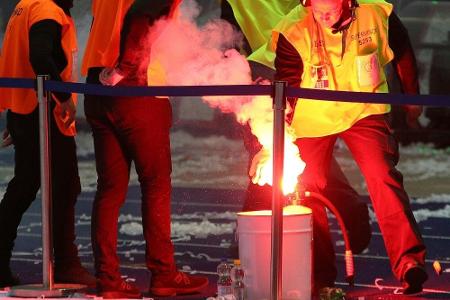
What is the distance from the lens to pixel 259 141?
6.75 metres

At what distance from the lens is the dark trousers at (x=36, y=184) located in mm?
7016

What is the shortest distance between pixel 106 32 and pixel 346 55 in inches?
50.5

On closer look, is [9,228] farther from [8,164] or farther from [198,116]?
[198,116]

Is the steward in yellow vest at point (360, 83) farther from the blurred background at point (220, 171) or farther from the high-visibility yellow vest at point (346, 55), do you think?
the blurred background at point (220, 171)

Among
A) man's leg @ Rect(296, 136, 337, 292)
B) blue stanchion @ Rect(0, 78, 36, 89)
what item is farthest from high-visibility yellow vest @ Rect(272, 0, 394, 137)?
blue stanchion @ Rect(0, 78, 36, 89)

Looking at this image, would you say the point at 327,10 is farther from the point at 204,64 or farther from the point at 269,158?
the point at 204,64

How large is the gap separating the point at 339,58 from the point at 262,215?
941 millimetres

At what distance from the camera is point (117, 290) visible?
6578 mm

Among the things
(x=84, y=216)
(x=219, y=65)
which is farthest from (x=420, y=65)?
(x=219, y=65)

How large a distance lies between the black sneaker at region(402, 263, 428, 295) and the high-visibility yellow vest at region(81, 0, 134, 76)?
6.18 feet

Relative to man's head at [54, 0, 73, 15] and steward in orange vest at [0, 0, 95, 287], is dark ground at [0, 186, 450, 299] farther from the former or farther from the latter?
man's head at [54, 0, 73, 15]

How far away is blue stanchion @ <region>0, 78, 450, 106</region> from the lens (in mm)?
5836

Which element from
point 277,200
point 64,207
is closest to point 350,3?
point 277,200

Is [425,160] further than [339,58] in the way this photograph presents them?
Yes
